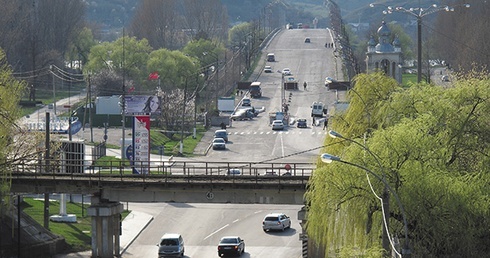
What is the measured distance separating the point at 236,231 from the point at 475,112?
76.0 ft

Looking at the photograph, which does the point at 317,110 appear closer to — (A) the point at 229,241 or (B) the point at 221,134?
(B) the point at 221,134

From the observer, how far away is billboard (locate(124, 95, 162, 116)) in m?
134

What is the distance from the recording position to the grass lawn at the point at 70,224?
74.4 metres

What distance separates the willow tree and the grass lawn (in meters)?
17.4

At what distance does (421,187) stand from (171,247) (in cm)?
→ 2109

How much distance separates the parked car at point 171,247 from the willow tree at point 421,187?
38.5 feet

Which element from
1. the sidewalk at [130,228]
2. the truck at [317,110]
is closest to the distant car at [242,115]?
the truck at [317,110]

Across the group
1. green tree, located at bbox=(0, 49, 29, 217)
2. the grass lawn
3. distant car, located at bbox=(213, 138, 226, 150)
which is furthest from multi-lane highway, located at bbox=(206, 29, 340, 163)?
green tree, located at bbox=(0, 49, 29, 217)

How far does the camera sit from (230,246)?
71.0m

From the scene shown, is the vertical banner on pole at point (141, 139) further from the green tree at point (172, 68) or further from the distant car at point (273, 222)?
the green tree at point (172, 68)

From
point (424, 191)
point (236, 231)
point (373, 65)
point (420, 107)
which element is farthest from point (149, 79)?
point (424, 191)

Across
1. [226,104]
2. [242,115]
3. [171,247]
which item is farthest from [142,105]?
[171,247]

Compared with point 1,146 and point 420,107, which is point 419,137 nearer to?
point 420,107

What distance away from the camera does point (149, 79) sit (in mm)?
166500
